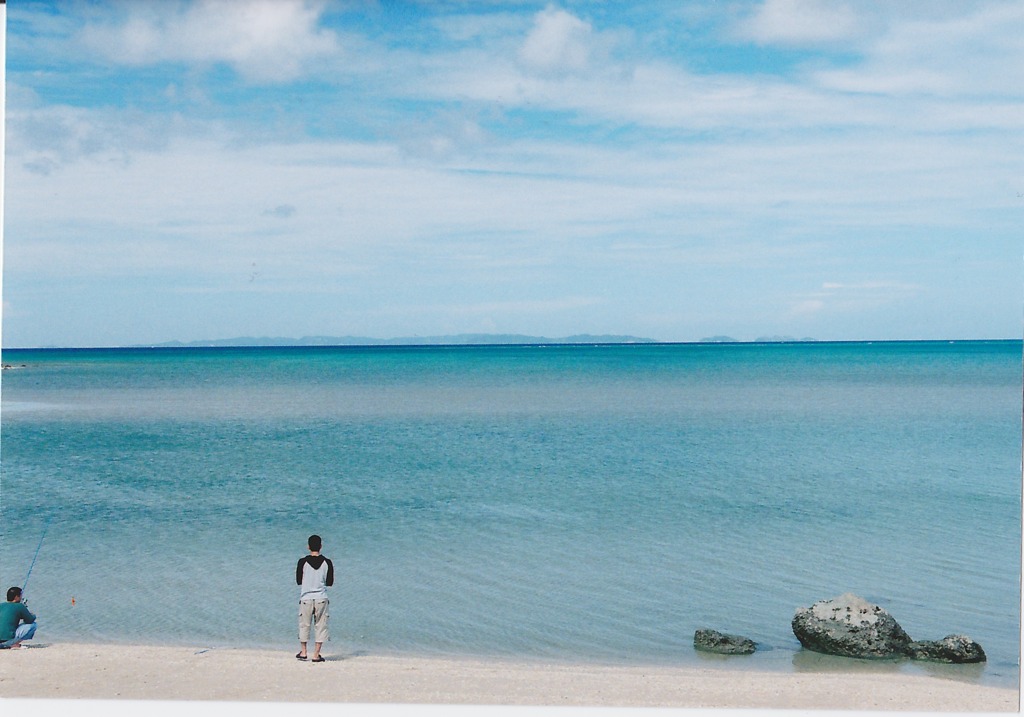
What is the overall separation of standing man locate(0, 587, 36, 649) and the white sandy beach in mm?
83

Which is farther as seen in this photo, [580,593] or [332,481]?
[332,481]

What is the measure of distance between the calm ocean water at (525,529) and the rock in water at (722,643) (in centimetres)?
17

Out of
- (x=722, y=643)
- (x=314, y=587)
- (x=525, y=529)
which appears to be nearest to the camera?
(x=314, y=587)

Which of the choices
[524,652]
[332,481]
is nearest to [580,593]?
[524,652]

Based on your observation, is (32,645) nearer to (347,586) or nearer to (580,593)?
(347,586)

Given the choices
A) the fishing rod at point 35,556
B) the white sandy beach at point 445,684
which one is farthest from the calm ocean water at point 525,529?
the white sandy beach at point 445,684

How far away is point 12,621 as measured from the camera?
24.6ft

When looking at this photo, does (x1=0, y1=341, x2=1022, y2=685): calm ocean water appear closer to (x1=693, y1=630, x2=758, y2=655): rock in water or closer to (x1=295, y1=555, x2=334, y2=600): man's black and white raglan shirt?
(x1=693, y1=630, x2=758, y2=655): rock in water

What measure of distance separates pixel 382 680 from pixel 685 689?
1.97 metres

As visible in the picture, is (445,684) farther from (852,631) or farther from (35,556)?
(35,556)

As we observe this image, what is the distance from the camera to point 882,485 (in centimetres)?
1600

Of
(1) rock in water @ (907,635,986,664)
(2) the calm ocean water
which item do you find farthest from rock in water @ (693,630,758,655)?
(1) rock in water @ (907,635,986,664)

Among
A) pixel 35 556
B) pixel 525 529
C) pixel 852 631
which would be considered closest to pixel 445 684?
pixel 852 631

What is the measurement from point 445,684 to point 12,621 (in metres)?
3.19
